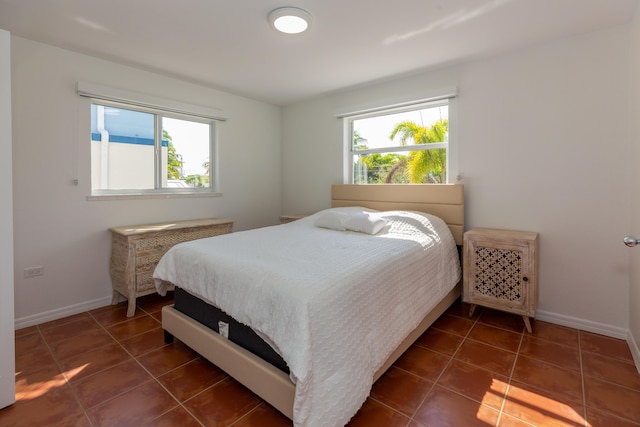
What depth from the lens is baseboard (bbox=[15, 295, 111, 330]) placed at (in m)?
2.52

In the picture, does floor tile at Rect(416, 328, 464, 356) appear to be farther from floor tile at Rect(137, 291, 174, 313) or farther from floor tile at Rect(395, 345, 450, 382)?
floor tile at Rect(137, 291, 174, 313)

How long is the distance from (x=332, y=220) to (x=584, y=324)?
2213 mm

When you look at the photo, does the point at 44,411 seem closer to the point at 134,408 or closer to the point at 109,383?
the point at 109,383

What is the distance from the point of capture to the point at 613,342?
7.44ft

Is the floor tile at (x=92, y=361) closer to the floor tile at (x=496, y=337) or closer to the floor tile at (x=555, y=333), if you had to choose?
the floor tile at (x=496, y=337)

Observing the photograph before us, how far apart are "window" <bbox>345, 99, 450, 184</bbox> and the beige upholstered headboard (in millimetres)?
222

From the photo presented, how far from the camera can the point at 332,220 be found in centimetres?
291

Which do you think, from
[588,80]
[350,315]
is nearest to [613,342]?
[588,80]

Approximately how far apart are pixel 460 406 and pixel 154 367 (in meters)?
1.84

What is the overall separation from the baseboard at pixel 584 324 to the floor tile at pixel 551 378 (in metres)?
0.78

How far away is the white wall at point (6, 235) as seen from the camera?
1.55 m

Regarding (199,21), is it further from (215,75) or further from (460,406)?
(460,406)

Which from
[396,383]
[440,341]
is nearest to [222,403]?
[396,383]

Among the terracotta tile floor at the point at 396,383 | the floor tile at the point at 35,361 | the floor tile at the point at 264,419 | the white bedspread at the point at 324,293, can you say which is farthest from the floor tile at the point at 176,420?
the floor tile at the point at 35,361
